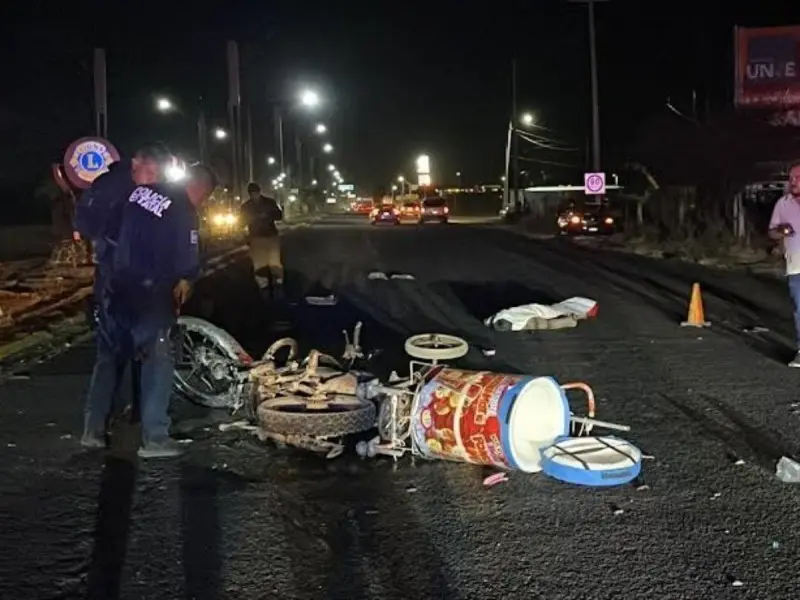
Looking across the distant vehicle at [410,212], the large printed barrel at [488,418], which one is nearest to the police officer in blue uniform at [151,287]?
the large printed barrel at [488,418]

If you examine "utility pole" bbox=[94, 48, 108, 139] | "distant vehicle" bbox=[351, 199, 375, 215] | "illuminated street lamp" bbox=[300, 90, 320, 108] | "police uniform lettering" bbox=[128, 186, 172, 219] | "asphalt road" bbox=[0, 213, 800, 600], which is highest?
"illuminated street lamp" bbox=[300, 90, 320, 108]

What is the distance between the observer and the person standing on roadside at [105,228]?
6812mm

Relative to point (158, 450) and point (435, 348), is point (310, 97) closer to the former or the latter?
point (435, 348)

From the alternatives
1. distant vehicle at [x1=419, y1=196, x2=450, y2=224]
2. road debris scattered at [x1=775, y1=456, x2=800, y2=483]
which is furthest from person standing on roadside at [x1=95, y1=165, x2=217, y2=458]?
distant vehicle at [x1=419, y1=196, x2=450, y2=224]

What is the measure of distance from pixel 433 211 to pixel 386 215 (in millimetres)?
2996

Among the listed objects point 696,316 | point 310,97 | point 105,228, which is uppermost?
point 310,97

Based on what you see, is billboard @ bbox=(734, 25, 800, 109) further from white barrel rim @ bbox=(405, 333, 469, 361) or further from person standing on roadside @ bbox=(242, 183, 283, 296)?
white barrel rim @ bbox=(405, 333, 469, 361)

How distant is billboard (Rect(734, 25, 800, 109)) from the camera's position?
113 feet

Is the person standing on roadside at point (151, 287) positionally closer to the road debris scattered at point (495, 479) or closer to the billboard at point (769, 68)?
the road debris scattered at point (495, 479)

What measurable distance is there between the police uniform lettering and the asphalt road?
155 cm

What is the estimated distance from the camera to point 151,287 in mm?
6840

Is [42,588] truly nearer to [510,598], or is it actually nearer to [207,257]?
[510,598]

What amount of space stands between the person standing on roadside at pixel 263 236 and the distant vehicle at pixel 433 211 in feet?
153

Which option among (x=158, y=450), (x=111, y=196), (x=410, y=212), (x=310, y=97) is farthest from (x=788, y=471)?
(x=410, y=212)
